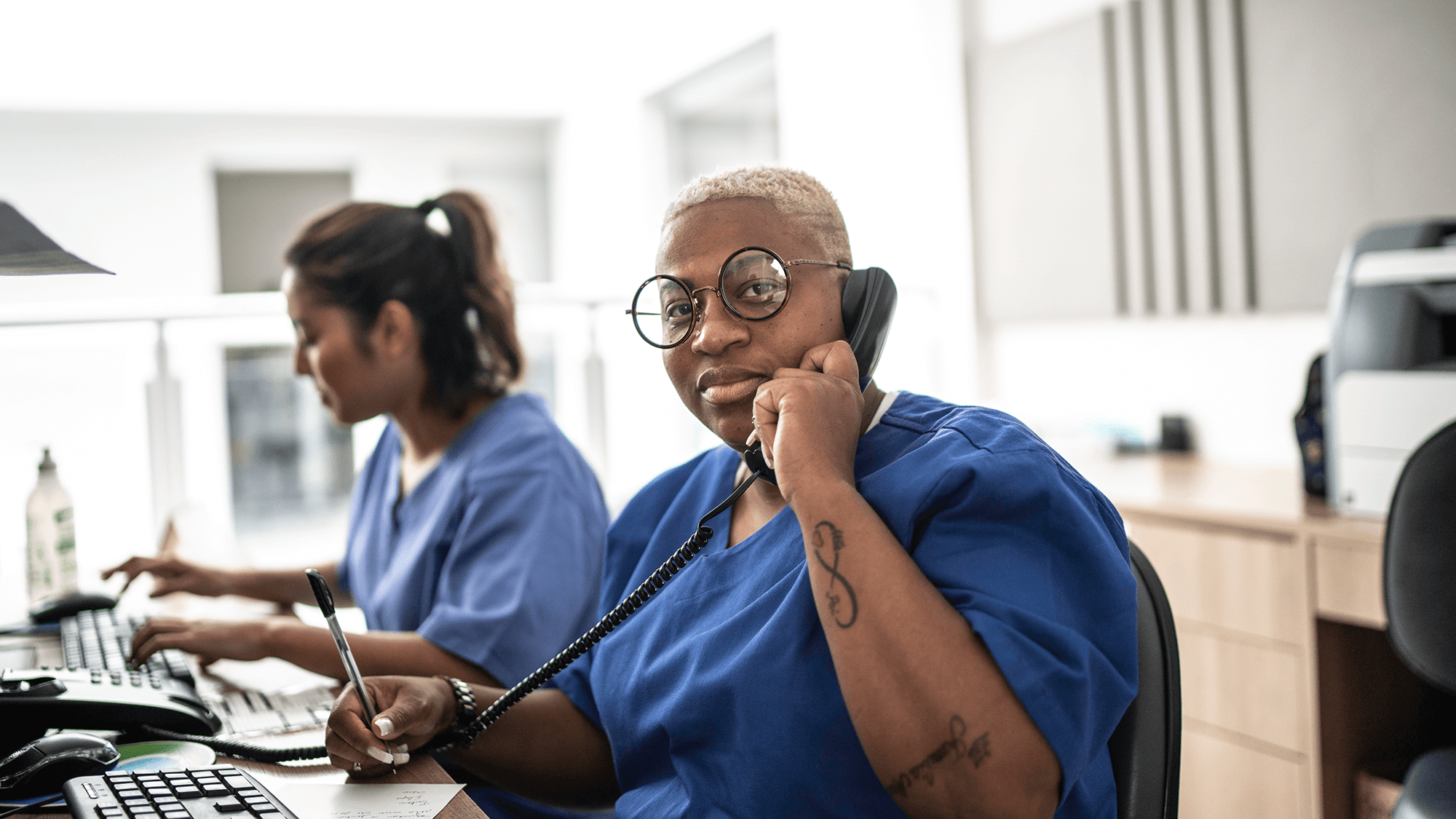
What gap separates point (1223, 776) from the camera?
215 centimetres

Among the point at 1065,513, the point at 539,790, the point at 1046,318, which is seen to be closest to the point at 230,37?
the point at 1046,318

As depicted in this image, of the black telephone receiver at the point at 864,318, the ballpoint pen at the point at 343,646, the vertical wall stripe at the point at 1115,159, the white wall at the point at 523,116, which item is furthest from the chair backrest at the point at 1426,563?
the white wall at the point at 523,116

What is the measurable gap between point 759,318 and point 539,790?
22.1 inches

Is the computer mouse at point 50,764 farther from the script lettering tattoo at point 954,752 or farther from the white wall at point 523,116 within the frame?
the white wall at point 523,116

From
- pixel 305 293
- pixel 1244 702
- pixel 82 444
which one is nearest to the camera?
pixel 305 293

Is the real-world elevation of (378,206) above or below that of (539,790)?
above

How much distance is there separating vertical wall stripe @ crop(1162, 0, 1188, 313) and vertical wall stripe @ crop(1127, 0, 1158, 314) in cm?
8

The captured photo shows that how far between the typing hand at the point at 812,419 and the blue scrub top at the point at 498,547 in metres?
0.53

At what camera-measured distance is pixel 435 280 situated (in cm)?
164

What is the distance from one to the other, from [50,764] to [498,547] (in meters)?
0.58

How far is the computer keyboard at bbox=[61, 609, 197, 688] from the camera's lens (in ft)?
4.08

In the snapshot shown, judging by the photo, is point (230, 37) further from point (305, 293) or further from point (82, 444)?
point (305, 293)

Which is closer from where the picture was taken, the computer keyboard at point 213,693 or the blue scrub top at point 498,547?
the computer keyboard at point 213,693

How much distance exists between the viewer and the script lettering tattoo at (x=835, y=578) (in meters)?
0.76
